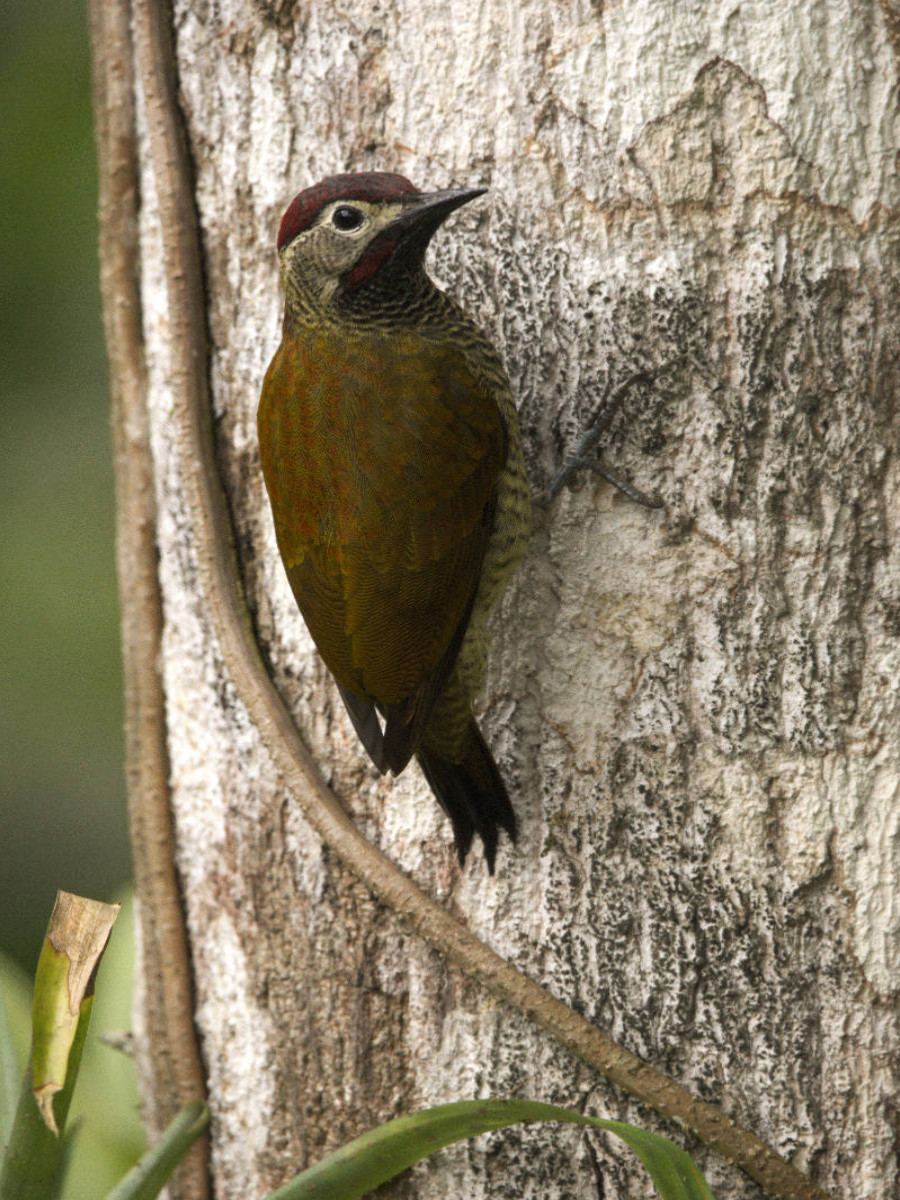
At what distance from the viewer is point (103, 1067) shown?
2.34 m

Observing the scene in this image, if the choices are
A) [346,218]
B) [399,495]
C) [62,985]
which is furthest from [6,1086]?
[346,218]

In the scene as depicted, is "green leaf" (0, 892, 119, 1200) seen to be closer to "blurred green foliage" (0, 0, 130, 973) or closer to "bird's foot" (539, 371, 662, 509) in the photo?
"bird's foot" (539, 371, 662, 509)

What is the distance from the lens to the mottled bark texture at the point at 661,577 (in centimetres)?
156

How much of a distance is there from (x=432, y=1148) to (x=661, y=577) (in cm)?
79

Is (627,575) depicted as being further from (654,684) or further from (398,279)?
(398,279)

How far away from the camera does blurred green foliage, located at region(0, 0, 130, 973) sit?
12.0ft

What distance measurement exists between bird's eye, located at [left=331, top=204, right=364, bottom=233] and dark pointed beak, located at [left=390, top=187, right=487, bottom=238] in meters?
0.05

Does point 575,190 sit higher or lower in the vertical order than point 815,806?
higher

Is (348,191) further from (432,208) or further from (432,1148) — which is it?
(432,1148)

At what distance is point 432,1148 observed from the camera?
1455 mm

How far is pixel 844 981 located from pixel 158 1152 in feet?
2.98

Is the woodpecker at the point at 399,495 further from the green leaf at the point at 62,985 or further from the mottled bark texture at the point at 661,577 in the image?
the green leaf at the point at 62,985

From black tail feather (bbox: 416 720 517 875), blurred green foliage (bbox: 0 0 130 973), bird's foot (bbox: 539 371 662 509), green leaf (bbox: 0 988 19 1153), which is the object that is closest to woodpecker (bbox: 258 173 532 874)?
black tail feather (bbox: 416 720 517 875)

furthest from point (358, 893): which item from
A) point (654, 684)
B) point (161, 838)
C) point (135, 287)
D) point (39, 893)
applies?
point (39, 893)
